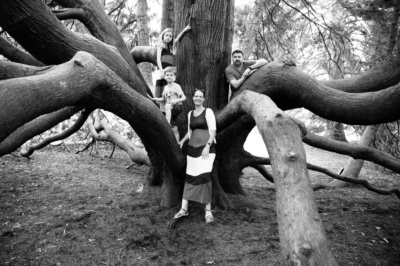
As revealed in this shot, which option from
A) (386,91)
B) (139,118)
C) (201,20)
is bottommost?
(139,118)

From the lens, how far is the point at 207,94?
12.9ft

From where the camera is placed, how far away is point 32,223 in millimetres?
3553

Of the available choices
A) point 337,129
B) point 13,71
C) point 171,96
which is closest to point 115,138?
point 171,96

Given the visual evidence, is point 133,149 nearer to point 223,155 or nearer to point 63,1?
point 223,155

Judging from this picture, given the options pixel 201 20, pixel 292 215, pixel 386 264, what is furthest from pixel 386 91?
pixel 201 20

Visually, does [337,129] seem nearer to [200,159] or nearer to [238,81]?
[238,81]

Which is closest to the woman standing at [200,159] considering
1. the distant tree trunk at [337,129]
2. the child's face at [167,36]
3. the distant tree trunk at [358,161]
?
the child's face at [167,36]

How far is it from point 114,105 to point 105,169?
3925 millimetres

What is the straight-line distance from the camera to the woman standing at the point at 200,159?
11.6 ft

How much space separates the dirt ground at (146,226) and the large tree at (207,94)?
468 mm

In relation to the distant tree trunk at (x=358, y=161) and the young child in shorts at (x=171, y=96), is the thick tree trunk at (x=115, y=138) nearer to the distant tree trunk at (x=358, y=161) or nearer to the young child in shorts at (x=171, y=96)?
the young child in shorts at (x=171, y=96)

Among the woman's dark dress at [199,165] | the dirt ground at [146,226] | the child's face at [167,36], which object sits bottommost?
the dirt ground at [146,226]

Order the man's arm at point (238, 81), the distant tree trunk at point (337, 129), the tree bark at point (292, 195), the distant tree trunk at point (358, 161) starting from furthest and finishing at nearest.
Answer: the distant tree trunk at point (337, 129) < the distant tree trunk at point (358, 161) < the man's arm at point (238, 81) < the tree bark at point (292, 195)

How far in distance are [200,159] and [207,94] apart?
910mm
